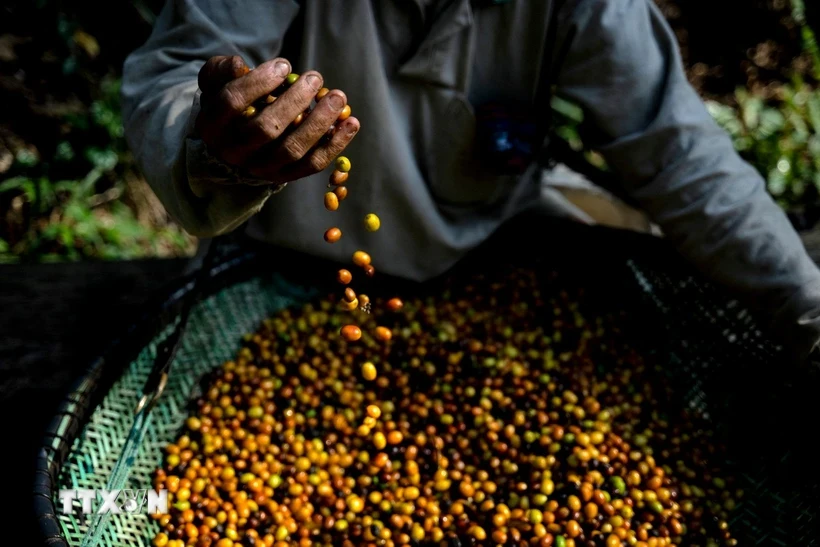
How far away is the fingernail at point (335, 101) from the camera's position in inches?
41.8

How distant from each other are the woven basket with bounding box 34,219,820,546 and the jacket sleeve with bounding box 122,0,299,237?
1.68ft

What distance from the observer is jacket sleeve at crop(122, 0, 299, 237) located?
1329 millimetres

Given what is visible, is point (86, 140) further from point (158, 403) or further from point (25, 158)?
point (158, 403)

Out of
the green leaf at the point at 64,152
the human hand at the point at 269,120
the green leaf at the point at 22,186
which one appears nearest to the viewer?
the human hand at the point at 269,120

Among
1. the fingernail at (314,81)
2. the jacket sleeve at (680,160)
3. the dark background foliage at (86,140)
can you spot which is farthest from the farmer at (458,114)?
the dark background foliage at (86,140)

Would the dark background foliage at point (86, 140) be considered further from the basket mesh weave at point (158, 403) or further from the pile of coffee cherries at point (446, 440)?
the pile of coffee cherries at point (446, 440)

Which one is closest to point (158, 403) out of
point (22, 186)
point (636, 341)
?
point (636, 341)

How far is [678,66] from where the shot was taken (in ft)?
6.13

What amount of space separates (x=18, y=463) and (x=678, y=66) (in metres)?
2.22

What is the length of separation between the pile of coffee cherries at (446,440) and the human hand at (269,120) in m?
0.64

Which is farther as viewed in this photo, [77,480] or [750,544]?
[750,544]

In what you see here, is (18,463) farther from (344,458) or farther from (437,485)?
Result: (437,485)

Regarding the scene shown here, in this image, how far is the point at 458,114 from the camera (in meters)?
1.92

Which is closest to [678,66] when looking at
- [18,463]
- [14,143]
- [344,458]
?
[344,458]
